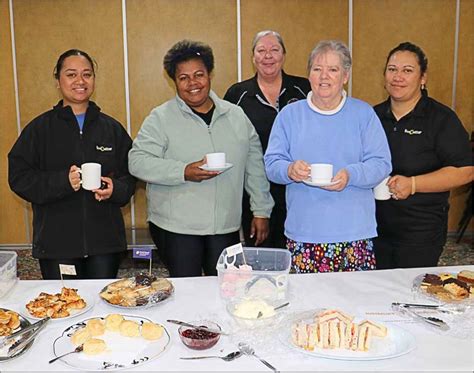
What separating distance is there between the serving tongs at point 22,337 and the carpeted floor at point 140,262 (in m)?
3.05

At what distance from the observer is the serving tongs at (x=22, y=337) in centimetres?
147

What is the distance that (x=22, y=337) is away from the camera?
1.53m

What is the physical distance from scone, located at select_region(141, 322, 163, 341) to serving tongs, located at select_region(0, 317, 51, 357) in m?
0.30

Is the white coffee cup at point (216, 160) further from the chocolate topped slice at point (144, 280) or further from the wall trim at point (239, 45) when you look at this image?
the wall trim at point (239, 45)

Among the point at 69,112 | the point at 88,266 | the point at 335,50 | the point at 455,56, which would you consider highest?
the point at 455,56

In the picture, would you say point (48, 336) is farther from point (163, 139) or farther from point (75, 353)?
point (163, 139)

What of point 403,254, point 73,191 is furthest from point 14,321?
point 403,254

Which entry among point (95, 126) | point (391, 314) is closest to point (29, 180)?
point (95, 126)

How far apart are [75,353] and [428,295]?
110cm

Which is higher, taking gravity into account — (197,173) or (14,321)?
(197,173)

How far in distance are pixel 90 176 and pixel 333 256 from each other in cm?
106

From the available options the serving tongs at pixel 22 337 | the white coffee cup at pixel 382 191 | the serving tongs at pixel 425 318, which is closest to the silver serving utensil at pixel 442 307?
the serving tongs at pixel 425 318

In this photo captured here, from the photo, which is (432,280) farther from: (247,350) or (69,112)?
(69,112)

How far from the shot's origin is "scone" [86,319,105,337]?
152cm
